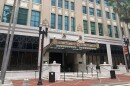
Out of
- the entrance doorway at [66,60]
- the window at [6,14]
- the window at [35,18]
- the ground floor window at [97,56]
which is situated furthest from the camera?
the ground floor window at [97,56]

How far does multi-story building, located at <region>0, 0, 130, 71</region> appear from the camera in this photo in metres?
22.3

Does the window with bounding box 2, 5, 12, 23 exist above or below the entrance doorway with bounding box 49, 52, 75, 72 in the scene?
above

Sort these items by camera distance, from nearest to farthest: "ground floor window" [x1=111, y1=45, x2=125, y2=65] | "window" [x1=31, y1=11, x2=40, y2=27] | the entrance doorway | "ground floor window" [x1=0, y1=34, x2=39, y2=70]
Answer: "ground floor window" [x1=0, y1=34, x2=39, y2=70] → "window" [x1=31, y1=11, x2=40, y2=27] → the entrance doorway → "ground floor window" [x1=111, y1=45, x2=125, y2=65]

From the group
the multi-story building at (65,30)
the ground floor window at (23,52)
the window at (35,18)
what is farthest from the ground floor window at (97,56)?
the window at (35,18)

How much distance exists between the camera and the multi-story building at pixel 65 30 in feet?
73.3

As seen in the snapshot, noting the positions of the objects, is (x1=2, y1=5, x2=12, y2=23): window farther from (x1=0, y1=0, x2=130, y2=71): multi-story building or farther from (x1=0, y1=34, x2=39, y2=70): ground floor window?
(x1=0, y1=34, x2=39, y2=70): ground floor window

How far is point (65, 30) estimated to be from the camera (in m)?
26.8

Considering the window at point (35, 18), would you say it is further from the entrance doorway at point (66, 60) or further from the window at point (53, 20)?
the entrance doorway at point (66, 60)

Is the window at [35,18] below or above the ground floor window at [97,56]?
above

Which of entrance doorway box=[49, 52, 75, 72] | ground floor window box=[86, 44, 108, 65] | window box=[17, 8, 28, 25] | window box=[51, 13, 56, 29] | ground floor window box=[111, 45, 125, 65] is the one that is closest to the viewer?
window box=[17, 8, 28, 25]

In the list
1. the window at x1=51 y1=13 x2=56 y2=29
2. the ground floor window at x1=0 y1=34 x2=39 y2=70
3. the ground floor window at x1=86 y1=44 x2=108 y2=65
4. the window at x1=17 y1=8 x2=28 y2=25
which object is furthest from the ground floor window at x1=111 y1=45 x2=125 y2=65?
the window at x1=17 y1=8 x2=28 y2=25

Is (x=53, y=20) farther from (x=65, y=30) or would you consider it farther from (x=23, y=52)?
(x=23, y=52)

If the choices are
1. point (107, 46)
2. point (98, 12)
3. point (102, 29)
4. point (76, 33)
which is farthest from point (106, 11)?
point (76, 33)

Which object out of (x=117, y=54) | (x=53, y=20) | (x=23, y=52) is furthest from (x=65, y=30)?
(x=117, y=54)
